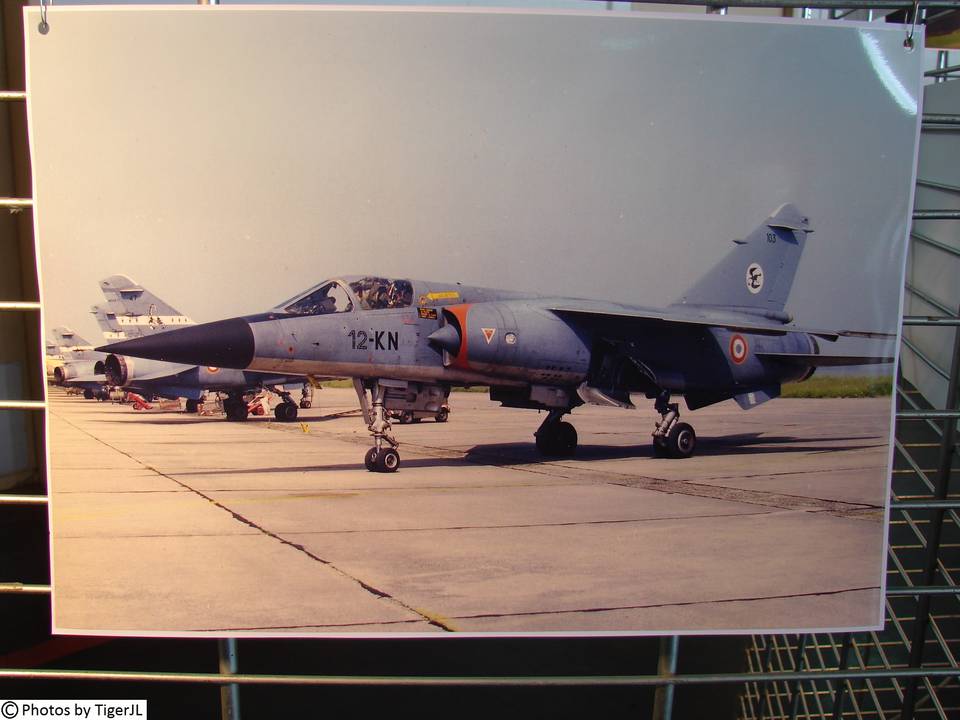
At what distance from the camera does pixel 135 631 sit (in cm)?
244

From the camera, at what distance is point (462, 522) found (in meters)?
2.40

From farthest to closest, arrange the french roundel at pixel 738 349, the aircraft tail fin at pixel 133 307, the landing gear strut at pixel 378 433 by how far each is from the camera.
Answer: the french roundel at pixel 738 349 → the landing gear strut at pixel 378 433 → the aircraft tail fin at pixel 133 307

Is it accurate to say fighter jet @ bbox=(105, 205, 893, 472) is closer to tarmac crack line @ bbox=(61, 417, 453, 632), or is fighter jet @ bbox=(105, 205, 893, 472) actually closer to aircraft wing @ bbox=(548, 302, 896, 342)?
aircraft wing @ bbox=(548, 302, 896, 342)

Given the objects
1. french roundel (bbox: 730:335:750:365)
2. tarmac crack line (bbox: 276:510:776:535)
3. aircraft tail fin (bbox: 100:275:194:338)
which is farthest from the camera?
french roundel (bbox: 730:335:750:365)

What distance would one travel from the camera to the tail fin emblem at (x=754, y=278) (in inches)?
95.3

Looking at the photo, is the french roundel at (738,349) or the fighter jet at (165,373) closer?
the fighter jet at (165,373)

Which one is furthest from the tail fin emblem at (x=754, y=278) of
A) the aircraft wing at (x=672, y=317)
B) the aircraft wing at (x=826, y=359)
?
the aircraft wing at (x=826, y=359)

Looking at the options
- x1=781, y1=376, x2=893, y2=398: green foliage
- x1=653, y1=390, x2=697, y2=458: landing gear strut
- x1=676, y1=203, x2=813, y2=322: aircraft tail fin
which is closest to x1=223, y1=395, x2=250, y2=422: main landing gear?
x1=653, y1=390, x2=697, y2=458: landing gear strut

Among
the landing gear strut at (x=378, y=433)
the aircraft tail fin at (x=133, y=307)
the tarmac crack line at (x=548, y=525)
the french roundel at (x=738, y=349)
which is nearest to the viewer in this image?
the aircraft tail fin at (x=133, y=307)

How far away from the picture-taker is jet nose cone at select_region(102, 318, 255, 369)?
234 cm

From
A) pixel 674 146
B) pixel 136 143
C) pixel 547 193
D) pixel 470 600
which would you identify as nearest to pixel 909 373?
pixel 674 146

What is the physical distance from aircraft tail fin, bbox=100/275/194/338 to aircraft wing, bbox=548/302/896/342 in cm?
130

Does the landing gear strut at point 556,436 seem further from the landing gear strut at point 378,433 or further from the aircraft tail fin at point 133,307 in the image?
the aircraft tail fin at point 133,307

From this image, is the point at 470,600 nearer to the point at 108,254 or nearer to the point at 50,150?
the point at 108,254
